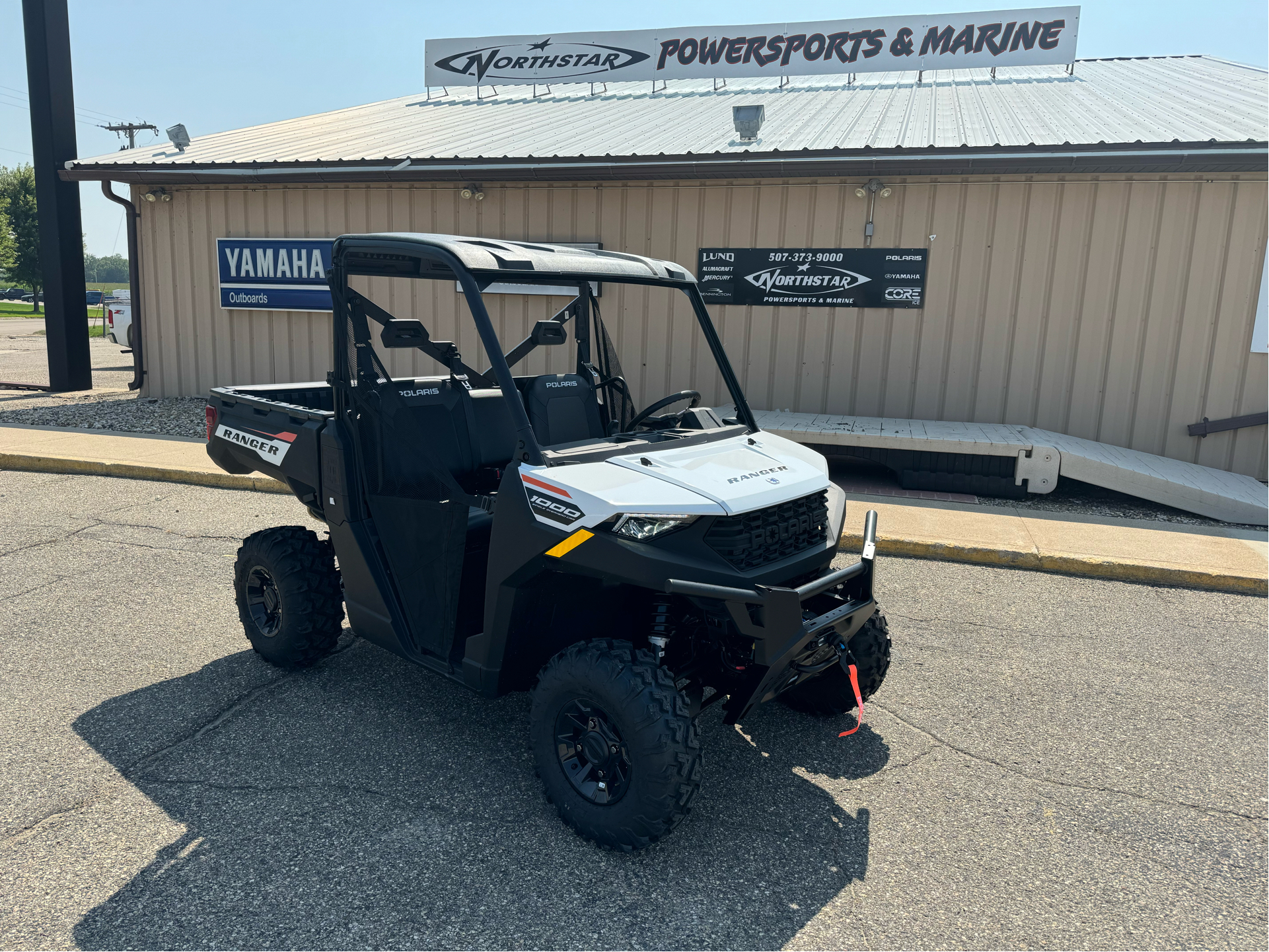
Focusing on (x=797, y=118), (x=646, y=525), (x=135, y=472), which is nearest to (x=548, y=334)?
(x=646, y=525)

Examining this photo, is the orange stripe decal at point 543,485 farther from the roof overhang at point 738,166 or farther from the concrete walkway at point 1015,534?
the roof overhang at point 738,166

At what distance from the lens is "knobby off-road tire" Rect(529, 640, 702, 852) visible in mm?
2891

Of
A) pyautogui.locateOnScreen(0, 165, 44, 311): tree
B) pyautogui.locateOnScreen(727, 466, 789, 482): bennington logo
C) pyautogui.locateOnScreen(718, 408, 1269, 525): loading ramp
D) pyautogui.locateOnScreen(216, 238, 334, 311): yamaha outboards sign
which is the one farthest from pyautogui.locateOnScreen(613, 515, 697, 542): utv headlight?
pyautogui.locateOnScreen(0, 165, 44, 311): tree

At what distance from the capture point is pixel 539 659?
11.6 feet

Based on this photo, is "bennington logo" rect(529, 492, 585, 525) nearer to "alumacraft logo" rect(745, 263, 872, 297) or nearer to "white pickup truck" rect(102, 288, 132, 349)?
"alumacraft logo" rect(745, 263, 872, 297)

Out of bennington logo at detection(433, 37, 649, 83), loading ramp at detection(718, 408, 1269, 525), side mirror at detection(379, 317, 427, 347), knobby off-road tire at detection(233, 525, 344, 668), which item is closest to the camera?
side mirror at detection(379, 317, 427, 347)

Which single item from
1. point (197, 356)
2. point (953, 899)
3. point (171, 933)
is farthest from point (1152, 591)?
point (197, 356)

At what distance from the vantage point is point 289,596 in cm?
417

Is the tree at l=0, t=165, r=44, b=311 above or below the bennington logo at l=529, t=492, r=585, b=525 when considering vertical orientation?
above

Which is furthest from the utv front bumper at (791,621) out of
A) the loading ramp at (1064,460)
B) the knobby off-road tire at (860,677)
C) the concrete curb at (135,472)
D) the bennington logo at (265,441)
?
the concrete curb at (135,472)

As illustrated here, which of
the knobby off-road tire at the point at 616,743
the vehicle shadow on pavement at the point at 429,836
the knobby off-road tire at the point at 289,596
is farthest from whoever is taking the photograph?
the knobby off-road tire at the point at 289,596

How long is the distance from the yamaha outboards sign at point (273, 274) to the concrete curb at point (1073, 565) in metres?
8.01

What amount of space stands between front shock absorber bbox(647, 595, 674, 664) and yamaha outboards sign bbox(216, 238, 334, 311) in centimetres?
945

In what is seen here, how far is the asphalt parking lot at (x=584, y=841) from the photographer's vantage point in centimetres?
271
